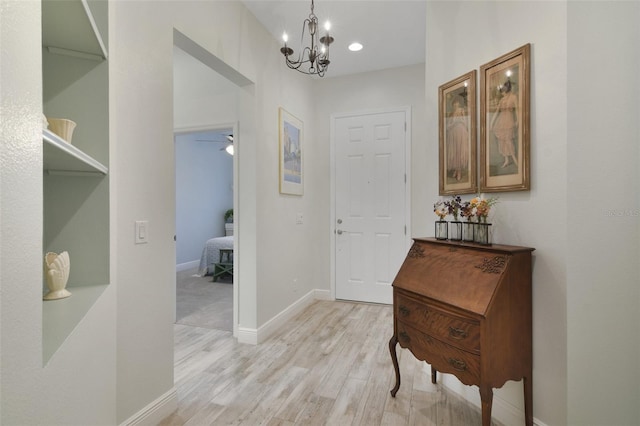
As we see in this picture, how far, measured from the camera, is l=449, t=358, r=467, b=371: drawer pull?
1.52 metres

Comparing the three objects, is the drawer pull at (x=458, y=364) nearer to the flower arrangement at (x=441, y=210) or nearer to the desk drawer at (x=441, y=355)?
the desk drawer at (x=441, y=355)

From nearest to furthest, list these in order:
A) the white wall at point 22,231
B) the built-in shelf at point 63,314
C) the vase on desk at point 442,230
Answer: the white wall at point 22,231, the built-in shelf at point 63,314, the vase on desk at point 442,230

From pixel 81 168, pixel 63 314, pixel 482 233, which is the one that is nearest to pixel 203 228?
pixel 81 168

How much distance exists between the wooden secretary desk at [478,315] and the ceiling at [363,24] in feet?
7.07

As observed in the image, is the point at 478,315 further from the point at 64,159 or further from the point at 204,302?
the point at 204,302

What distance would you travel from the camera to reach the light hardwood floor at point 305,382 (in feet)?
6.04

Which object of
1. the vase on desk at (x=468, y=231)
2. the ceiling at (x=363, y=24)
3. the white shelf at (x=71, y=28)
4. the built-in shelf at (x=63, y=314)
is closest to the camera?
the built-in shelf at (x=63, y=314)

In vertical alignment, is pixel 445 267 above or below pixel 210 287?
above

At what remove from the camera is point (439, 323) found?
5.43 feet

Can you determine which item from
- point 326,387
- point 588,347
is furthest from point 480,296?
point 326,387

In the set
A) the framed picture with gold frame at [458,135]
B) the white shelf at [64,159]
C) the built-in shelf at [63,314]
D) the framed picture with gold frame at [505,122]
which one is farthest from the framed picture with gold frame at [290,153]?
the built-in shelf at [63,314]

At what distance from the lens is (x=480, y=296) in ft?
4.90

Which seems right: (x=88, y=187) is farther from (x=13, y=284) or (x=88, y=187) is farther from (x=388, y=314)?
(x=388, y=314)

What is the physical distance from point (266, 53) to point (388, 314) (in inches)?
119
